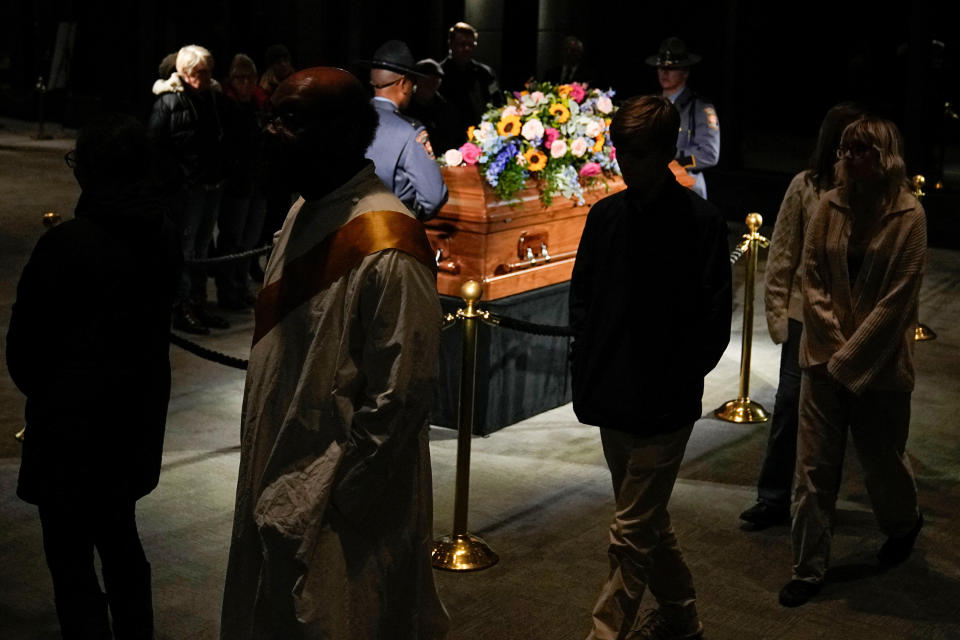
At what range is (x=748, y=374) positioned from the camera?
23.1 feet

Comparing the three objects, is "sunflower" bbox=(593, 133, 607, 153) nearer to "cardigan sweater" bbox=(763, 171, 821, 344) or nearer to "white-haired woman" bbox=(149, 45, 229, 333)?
"cardigan sweater" bbox=(763, 171, 821, 344)

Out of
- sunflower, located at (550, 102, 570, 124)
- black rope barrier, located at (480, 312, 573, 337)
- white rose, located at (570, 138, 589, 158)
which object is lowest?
black rope barrier, located at (480, 312, 573, 337)

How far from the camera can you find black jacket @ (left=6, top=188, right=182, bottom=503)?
345cm

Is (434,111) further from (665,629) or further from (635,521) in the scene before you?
(635,521)

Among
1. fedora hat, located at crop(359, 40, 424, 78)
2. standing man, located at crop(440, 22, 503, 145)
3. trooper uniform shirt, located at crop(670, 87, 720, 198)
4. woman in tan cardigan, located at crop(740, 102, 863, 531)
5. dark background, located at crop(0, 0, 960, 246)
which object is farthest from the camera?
dark background, located at crop(0, 0, 960, 246)

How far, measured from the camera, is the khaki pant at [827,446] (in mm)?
4578

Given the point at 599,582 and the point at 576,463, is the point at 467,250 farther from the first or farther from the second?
the point at 599,582

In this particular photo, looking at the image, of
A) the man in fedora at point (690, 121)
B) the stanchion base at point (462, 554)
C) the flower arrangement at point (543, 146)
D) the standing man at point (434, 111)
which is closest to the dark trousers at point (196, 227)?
the standing man at point (434, 111)

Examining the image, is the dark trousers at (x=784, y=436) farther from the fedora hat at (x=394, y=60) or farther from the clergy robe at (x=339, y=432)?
the clergy robe at (x=339, y=432)

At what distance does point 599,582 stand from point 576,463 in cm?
139

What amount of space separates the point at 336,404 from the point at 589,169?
4195mm

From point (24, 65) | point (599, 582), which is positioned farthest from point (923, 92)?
point (24, 65)

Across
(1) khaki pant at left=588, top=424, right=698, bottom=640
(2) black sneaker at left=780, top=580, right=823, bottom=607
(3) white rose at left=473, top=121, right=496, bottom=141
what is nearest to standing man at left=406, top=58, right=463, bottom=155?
(3) white rose at left=473, top=121, right=496, bottom=141

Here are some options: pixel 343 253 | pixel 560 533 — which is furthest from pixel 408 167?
pixel 343 253
